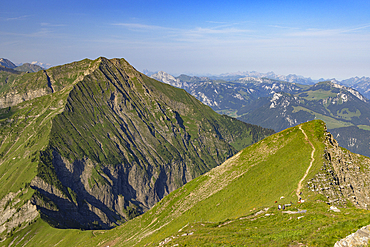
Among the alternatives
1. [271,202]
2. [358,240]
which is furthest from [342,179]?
[358,240]

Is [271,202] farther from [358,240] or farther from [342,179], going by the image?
[358,240]

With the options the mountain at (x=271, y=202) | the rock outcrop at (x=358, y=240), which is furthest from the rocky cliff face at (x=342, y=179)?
the rock outcrop at (x=358, y=240)

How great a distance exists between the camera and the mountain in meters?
54.8

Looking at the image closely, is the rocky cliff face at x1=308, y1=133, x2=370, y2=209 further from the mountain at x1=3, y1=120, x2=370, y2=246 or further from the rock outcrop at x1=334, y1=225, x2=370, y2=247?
the rock outcrop at x1=334, y1=225, x2=370, y2=247

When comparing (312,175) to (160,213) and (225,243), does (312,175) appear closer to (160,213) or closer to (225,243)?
(225,243)

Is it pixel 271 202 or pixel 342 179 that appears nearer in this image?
pixel 271 202

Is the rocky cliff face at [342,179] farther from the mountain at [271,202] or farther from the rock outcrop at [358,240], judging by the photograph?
the rock outcrop at [358,240]

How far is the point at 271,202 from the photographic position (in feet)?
283

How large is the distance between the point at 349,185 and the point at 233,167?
5903 cm

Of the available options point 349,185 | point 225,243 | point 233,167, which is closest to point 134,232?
point 233,167

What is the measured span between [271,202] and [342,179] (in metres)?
27.8

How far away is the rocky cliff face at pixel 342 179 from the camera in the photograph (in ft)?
258

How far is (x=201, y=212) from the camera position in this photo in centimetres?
11619

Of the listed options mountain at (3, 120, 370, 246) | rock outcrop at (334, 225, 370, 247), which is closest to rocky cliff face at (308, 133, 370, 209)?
mountain at (3, 120, 370, 246)
